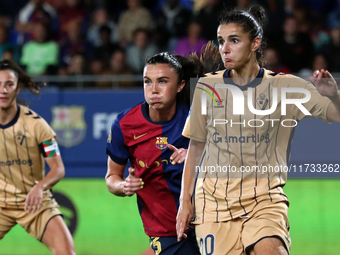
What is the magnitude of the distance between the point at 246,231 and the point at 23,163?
104 inches

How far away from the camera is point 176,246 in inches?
163

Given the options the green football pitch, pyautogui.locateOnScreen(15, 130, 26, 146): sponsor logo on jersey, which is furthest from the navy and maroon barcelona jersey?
the green football pitch

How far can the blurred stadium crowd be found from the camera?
8570 mm

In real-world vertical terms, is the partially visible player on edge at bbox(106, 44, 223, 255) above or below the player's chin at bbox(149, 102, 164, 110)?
below

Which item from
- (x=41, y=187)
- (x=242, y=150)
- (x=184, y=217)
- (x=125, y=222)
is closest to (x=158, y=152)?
(x=184, y=217)

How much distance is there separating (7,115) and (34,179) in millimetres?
656

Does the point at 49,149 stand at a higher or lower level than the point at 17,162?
higher

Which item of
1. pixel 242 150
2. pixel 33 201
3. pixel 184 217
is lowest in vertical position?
pixel 33 201

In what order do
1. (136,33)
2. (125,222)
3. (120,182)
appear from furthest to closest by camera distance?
(136,33) → (125,222) → (120,182)

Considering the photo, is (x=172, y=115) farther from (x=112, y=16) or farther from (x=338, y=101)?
(x=112, y=16)

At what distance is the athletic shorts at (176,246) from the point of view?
4133mm

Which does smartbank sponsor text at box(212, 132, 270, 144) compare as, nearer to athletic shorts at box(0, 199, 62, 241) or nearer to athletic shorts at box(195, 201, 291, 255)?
athletic shorts at box(195, 201, 291, 255)

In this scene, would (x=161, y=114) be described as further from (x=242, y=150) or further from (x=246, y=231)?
(x=246, y=231)

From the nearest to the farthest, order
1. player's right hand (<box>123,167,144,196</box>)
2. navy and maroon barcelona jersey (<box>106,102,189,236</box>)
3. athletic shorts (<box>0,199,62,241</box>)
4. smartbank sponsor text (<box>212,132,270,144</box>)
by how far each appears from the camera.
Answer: smartbank sponsor text (<box>212,132,270,144</box>) → player's right hand (<box>123,167,144,196</box>) → navy and maroon barcelona jersey (<box>106,102,189,236</box>) → athletic shorts (<box>0,199,62,241</box>)
